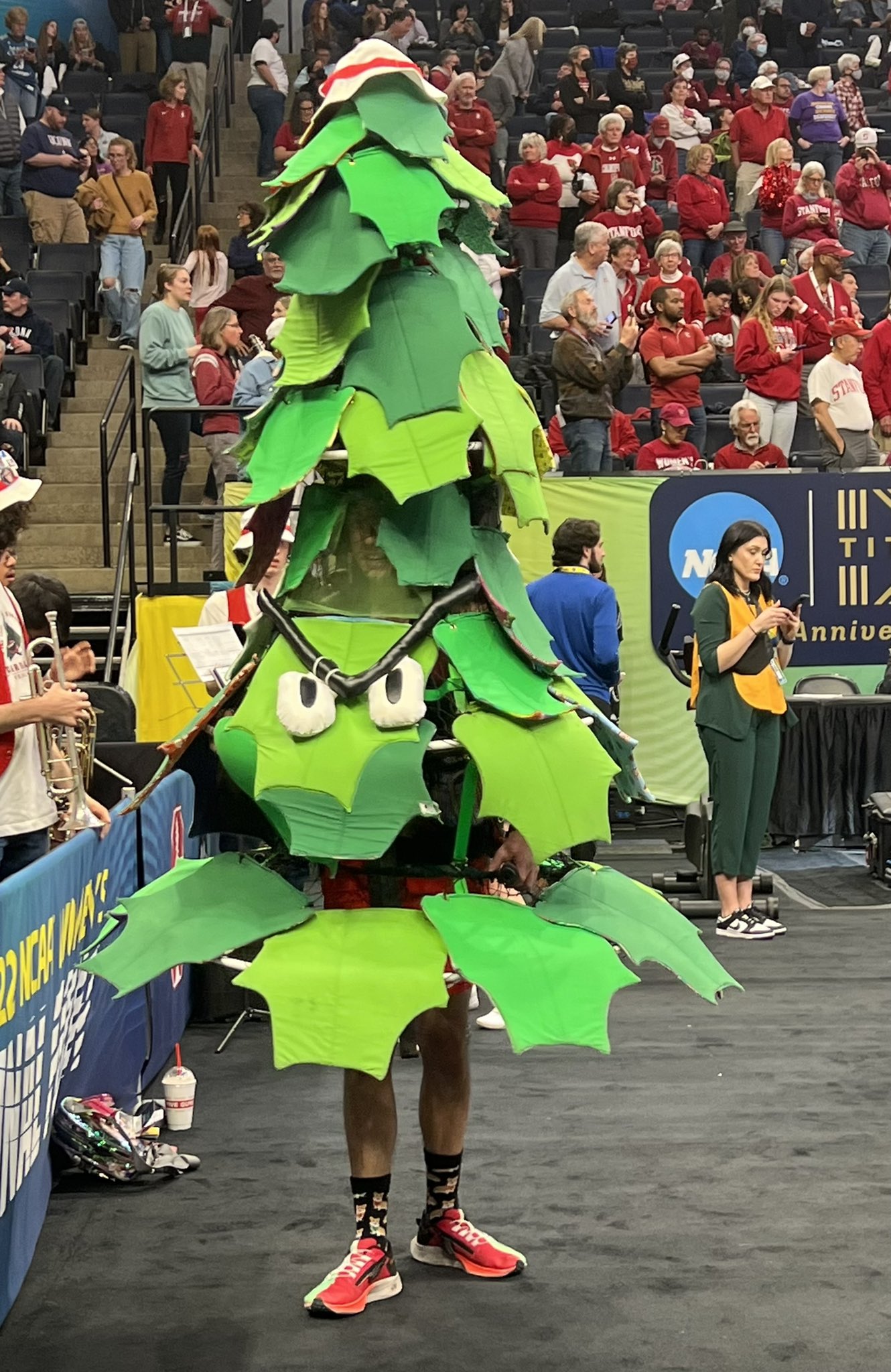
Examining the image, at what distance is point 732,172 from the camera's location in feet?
55.9

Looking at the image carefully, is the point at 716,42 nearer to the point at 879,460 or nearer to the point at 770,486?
the point at 879,460

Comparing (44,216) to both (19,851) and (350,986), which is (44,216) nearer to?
(19,851)

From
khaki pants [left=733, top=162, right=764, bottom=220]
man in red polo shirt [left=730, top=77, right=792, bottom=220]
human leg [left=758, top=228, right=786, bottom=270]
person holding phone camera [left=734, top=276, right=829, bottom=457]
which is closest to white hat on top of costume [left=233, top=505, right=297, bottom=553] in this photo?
person holding phone camera [left=734, top=276, right=829, bottom=457]

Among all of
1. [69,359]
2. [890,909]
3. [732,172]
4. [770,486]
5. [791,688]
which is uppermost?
[732,172]

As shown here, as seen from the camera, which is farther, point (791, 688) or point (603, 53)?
point (603, 53)

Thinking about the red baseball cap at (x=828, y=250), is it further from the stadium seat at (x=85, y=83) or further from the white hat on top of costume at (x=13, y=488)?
the white hat on top of costume at (x=13, y=488)

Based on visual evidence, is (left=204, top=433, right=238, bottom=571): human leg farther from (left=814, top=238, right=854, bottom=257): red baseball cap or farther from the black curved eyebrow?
the black curved eyebrow

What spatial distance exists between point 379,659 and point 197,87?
14602 mm

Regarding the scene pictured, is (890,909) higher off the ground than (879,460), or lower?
lower

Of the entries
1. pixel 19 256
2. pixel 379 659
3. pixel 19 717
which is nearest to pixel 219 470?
pixel 19 256

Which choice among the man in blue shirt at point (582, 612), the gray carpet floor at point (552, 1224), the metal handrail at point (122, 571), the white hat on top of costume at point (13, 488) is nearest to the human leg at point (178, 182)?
the metal handrail at point (122, 571)

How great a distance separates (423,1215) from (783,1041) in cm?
247

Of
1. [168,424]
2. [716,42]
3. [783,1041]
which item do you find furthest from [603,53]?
[783,1041]

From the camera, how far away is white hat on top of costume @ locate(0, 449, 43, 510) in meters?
4.82
